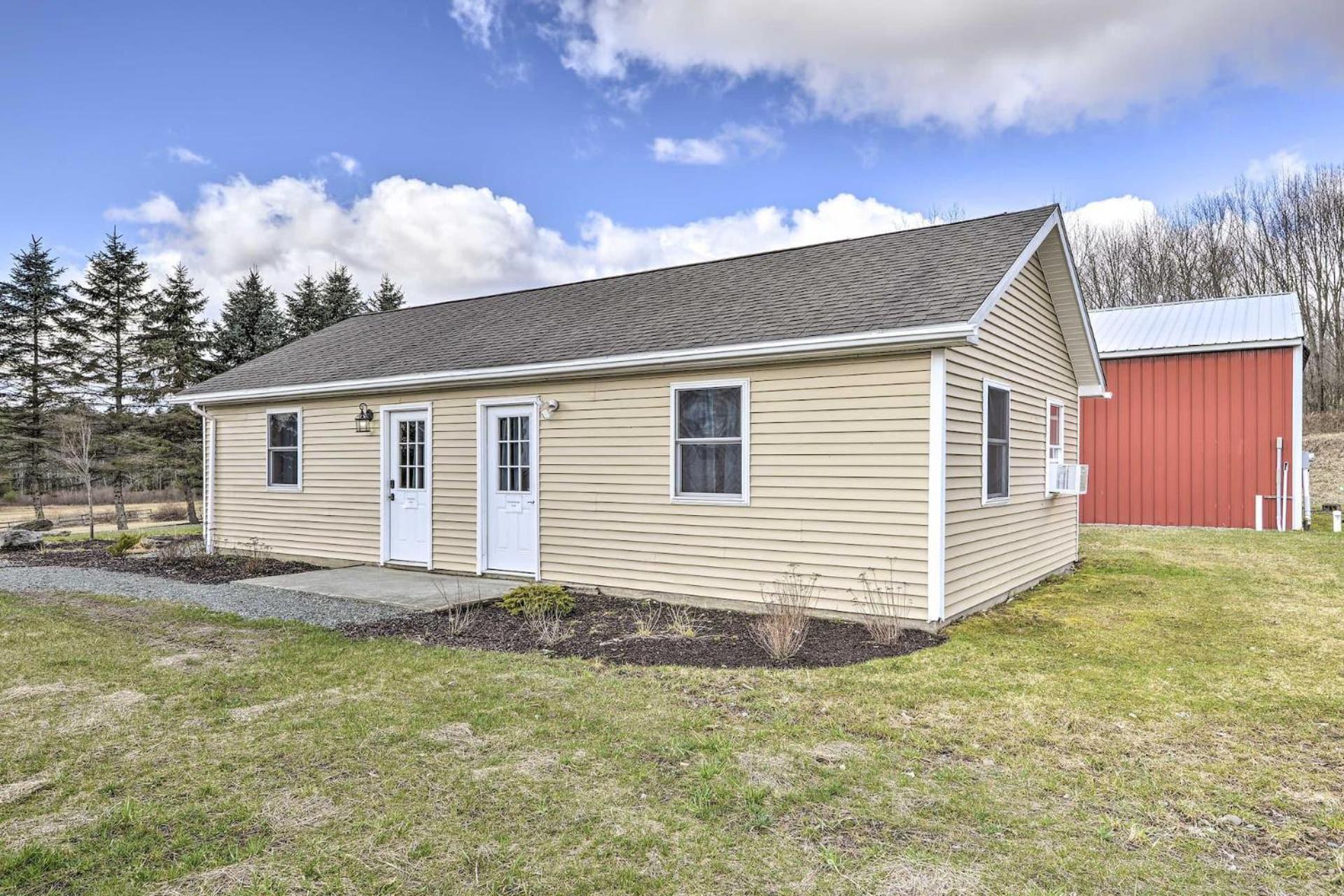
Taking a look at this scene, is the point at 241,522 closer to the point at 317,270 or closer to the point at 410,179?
the point at 410,179

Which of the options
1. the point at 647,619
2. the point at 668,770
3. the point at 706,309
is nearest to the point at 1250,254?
the point at 706,309

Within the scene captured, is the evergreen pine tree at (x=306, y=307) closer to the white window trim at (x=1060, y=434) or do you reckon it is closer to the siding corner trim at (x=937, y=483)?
the white window trim at (x=1060, y=434)

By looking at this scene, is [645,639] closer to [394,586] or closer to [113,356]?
[394,586]

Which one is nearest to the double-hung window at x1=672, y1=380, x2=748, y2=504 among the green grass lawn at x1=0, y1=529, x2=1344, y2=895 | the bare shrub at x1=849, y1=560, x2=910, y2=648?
the bare shrub at x1=849, y1=560, x2=910, y2=648

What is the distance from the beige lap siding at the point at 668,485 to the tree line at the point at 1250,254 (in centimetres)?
2466

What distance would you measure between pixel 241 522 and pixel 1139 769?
1227 cm

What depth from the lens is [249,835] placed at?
2906 mm

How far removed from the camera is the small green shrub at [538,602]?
704 centimetres

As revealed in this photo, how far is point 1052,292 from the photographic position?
30.1 ft

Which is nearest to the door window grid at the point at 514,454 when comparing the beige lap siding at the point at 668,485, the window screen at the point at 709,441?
the beige lap siding at the point at 668,485

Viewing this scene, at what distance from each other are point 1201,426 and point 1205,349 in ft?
4.60

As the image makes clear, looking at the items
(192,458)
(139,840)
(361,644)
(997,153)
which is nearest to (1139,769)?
(139,840)

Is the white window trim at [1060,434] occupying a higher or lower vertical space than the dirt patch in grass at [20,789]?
higher

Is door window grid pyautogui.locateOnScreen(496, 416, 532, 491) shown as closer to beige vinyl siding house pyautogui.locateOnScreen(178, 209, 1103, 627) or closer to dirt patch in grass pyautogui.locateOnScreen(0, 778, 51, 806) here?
beige vinyl siding house pyautogui.locateOnScreen(178, 209, 1103, 627)
